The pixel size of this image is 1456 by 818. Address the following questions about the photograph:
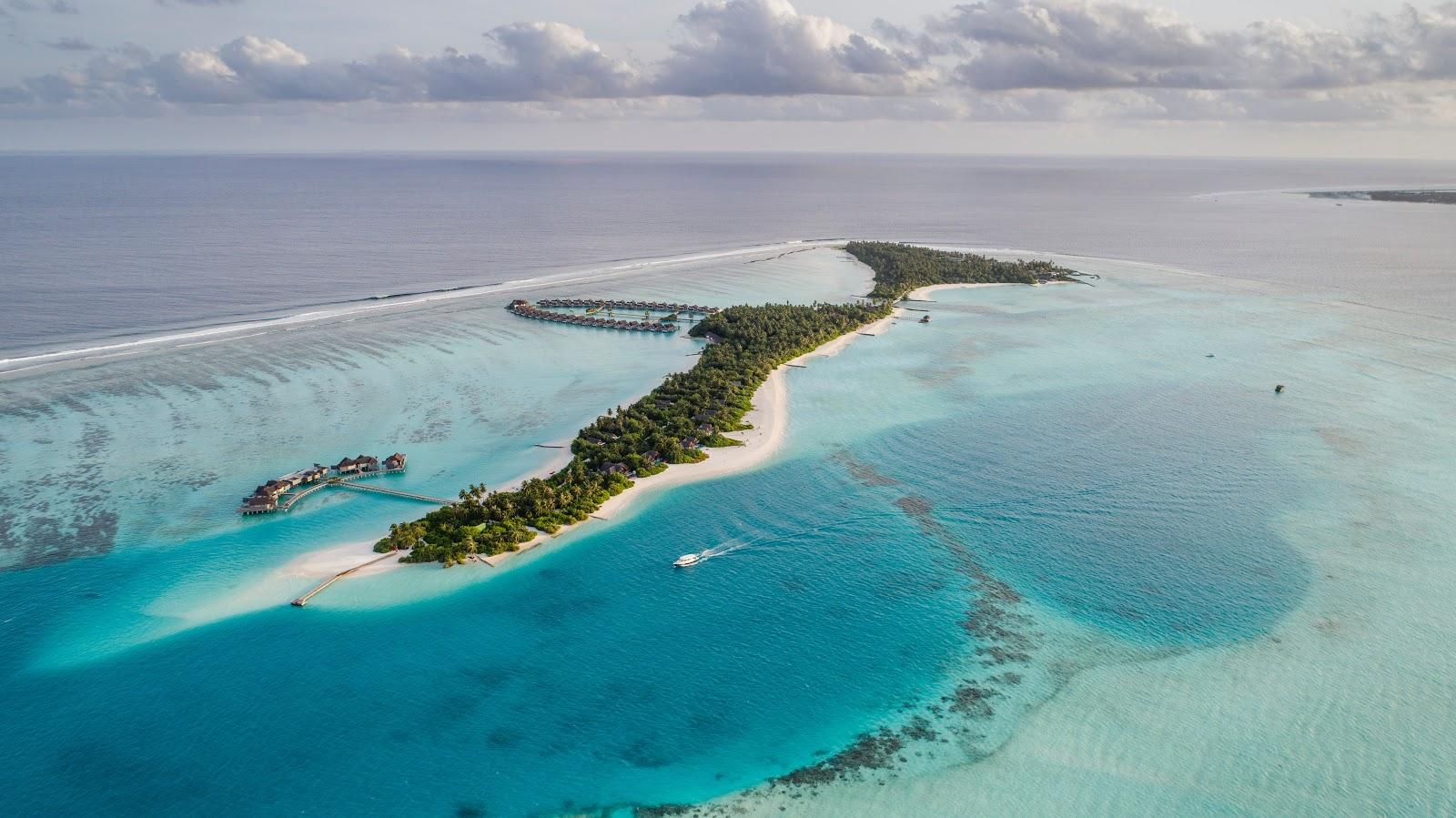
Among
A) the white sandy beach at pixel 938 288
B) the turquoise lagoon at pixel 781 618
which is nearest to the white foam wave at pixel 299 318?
the turquoise lagoon at pixel 781 618

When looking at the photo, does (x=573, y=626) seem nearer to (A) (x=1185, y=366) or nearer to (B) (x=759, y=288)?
(A) (x=1185, y=366)

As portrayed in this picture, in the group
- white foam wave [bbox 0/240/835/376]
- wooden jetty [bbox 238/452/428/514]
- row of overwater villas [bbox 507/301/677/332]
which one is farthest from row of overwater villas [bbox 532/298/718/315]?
wooden jetty [bbox 238/452/428/514]

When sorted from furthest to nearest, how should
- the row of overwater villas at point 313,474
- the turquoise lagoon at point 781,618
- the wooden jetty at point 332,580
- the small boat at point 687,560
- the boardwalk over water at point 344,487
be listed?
the boardwalk over water at point 344,487 → the row of overwater villas at point 313,474 → the small boat at point 687,560 → the wooden jetty at point 332,580 → the turquoise lagoon at point 781,618

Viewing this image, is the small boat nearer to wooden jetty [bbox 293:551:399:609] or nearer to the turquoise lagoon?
the turquoise lagoon

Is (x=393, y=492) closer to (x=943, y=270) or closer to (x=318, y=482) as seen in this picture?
(x=318, y=482)

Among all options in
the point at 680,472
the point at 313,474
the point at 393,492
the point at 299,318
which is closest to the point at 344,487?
the point at 313,474

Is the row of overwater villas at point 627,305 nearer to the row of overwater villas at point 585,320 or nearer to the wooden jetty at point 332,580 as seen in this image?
the row of overwater villas at point 585,320
